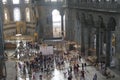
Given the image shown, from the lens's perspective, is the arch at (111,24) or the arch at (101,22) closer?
the arch at (111,24)

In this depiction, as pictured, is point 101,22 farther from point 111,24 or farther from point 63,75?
point 63,75

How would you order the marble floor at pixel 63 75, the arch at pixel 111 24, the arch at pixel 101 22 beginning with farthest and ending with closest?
the arch at pixel 101 22, the arch at pixel 111 24, the marble floor at pixel 63 75

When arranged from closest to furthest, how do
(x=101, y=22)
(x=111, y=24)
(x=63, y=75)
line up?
(x=63, y=75)
(x=111, y=24)
(x=101, y=22)

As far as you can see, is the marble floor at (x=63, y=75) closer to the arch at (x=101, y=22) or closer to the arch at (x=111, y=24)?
the arch at (x=101, y=22)

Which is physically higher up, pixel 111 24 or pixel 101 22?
pixel 101 22

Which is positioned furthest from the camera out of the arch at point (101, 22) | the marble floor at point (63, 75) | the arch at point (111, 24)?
the arch at point (101, 22)

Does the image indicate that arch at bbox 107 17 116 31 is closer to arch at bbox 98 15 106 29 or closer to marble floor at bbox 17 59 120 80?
arch at bbox 98 15 106 29

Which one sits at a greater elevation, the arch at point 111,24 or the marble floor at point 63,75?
the arch at point 111,24

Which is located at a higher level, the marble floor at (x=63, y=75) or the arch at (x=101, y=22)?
the arch at (x=101, y=22)

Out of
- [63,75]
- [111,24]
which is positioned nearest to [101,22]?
[111,24]

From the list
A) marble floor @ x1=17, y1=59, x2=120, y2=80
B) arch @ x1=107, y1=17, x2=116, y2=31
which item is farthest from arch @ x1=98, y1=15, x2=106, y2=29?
marble floor @ x1=17, y1=59, x2=120, y2=80

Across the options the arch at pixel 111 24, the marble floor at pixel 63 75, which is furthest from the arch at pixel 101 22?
the marble floor at pixel 63 75

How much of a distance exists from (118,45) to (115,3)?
5808 mm

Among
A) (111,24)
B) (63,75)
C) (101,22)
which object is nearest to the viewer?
(63,75)
